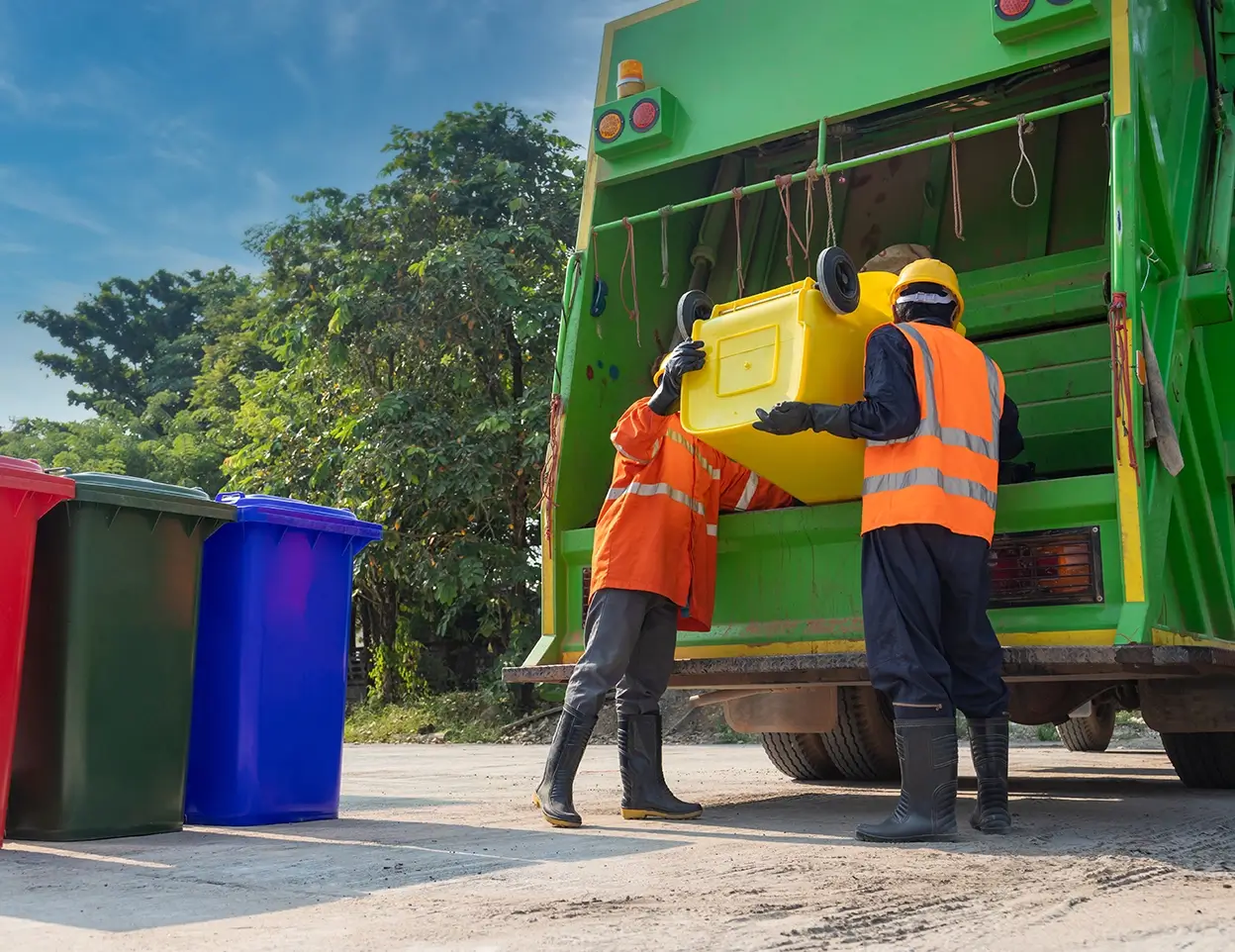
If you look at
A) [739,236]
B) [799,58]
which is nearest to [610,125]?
[739,236]

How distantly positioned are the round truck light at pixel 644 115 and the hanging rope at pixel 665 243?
0.31 m

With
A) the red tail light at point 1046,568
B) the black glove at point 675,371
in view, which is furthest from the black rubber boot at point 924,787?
the black glove at point 675,371

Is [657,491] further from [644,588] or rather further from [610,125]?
[610,125]

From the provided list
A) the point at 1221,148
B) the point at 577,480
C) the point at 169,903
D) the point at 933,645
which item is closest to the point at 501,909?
the point at 169,903

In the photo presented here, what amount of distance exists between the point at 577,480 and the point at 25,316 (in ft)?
123

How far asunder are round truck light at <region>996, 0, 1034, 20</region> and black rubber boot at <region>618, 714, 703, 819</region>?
2.50 metres

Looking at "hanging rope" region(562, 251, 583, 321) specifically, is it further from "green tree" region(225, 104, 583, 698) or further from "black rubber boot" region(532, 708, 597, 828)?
"green tree" region(225, 104, 583, 698)

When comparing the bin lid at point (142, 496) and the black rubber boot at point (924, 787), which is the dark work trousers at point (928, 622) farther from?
the bin lid at point (142, 496)

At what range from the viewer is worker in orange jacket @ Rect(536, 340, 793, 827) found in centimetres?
400

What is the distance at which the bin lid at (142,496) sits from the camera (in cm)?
360

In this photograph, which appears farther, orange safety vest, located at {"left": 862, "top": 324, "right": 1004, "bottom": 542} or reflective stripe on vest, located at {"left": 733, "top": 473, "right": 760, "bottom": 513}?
reflective stripe on vest, located at {"left": 733, "top": 473, "right": 760, "bottom": 513}

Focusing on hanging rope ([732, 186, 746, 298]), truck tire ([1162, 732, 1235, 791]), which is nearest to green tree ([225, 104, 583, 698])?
hanging rope ([732, 186, 746, 298])

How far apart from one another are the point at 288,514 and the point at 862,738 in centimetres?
284

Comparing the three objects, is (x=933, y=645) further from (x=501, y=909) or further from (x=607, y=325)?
(x=607, y=325)
